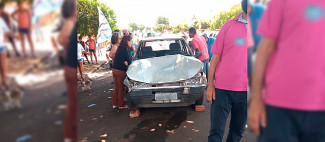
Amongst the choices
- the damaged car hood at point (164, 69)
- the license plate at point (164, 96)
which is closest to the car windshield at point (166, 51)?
the damaged car hood at point (164, 69)

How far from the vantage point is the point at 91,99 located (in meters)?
5.66

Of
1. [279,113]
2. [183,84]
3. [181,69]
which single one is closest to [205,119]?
[183,84]

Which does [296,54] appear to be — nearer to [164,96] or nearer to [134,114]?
[164,96]

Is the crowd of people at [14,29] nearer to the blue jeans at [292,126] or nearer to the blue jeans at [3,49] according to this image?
the blue jeans at [3,49]

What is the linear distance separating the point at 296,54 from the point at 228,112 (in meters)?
1.52

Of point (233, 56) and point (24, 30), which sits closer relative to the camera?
point (24, 30)

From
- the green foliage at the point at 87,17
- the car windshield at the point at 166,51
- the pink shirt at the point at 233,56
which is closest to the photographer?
the pink shirt at the point at 233,56

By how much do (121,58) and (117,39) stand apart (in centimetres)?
60

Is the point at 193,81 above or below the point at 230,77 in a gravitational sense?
below

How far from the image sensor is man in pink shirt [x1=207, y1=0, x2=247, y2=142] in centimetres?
191

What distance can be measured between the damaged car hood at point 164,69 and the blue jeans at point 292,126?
2892 millimetres

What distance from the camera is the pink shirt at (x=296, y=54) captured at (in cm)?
67

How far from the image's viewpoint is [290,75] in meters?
0.72

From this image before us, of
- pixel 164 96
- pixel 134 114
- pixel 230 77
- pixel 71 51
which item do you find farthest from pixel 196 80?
pixel 71 51
